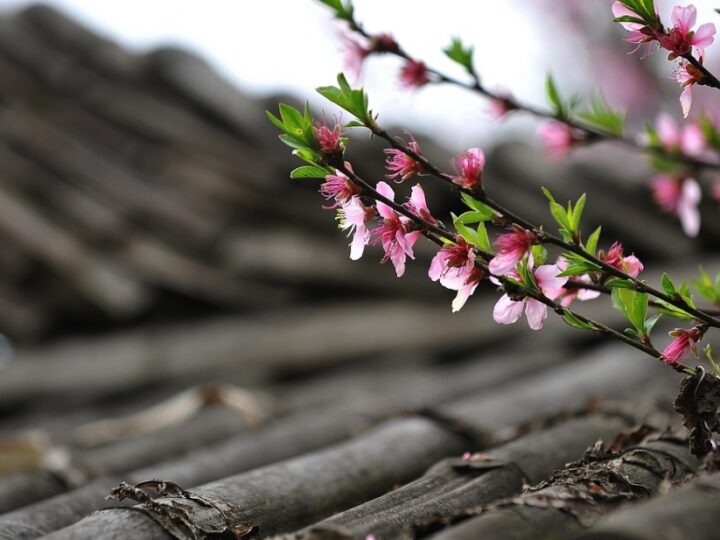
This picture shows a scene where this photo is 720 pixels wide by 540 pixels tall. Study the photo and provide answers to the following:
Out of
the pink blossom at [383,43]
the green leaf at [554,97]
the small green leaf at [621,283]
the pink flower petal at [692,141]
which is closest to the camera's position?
the small green leaf at [621,283]

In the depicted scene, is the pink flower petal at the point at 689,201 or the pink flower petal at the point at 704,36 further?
the pink flower petal at the point at 689,201

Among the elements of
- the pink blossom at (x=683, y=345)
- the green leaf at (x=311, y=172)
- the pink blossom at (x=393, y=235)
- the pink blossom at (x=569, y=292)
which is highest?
the green leaf at (x=311, y=172)

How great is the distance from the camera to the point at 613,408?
1.59 m

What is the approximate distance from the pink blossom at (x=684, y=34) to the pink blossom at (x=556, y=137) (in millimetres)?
539

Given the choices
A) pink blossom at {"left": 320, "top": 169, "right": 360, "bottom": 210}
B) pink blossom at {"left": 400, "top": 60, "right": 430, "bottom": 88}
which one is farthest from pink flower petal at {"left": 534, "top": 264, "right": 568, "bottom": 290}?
pink blossom at {"left": 400, "top": 60, "right": 430, "bottom": 88}

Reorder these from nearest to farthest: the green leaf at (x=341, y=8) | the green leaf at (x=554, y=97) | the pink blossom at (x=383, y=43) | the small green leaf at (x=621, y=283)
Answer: the small green leaf at (x=621, y=283) → the green leaf at (x=341, y=8) → the pink blossom at (x=383, y=43) → the green leaf at (x=554, y=97)

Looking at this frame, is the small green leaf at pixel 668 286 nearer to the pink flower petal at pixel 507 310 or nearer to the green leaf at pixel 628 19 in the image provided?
the pink flower petal at pixel 507 310

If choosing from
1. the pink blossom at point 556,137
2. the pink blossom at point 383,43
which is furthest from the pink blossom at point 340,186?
the pink blossom at point 556,137

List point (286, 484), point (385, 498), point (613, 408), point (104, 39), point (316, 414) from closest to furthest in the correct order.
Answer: point (385, 498) → point (286, 484) → point (613, 408) → point (316, 414) → point (104, 39)

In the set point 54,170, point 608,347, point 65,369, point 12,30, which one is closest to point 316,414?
point 608,347

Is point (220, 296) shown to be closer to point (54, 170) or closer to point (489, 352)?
point (54, 170)

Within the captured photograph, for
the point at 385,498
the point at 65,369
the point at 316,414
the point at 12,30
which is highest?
the point at 12,30

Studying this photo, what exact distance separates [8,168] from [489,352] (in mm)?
1948

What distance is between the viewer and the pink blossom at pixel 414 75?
1318 millimetres
